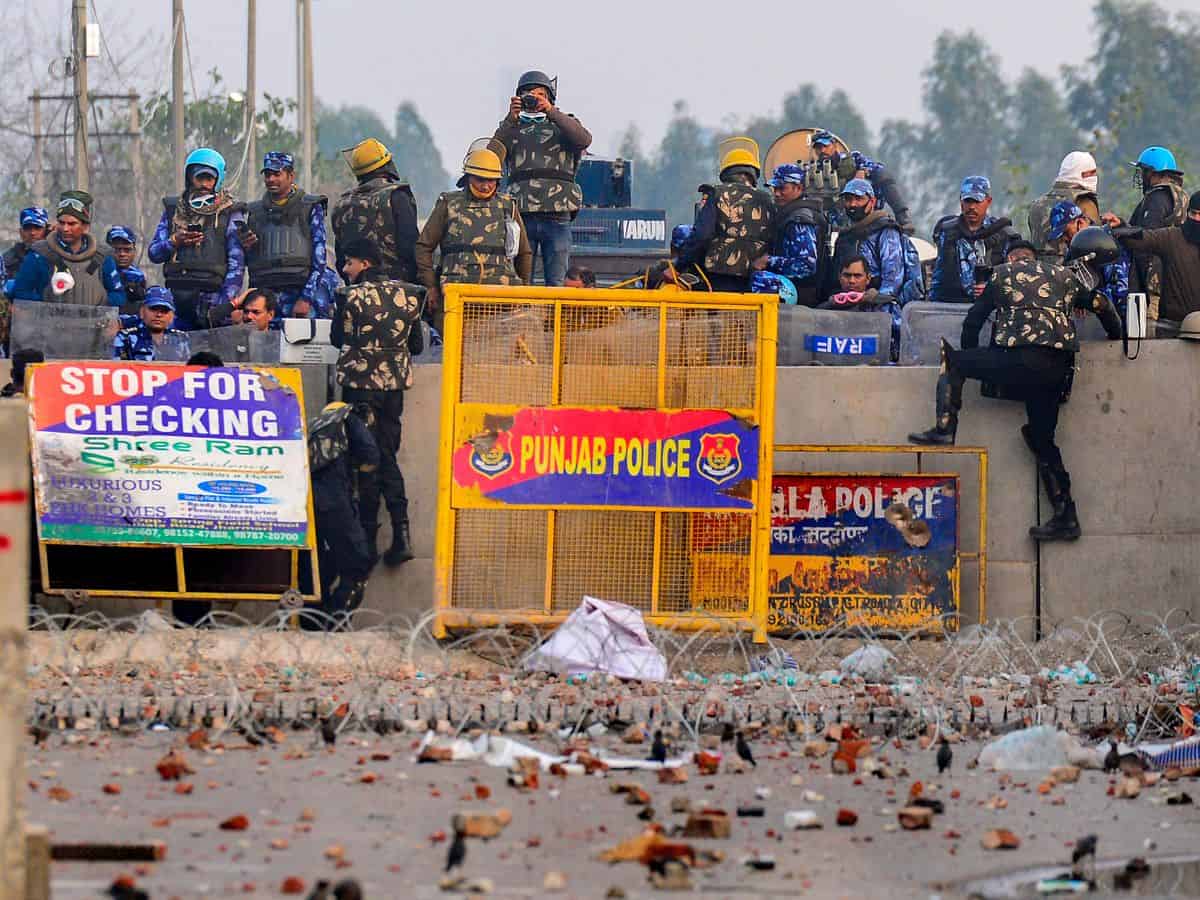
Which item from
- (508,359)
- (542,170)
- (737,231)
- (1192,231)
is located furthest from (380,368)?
(1192,231)

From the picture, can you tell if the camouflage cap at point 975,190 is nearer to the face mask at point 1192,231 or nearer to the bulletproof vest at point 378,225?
the face mask at point 1192,231

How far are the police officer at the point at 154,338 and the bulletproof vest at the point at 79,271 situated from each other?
1.58 metres

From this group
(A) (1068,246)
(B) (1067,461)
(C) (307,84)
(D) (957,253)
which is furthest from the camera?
(C) (307,84)

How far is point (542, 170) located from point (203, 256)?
2.63 m

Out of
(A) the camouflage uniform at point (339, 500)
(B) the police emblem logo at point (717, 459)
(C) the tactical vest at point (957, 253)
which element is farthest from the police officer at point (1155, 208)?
(A) the camouflage uniform at point (339, 500)

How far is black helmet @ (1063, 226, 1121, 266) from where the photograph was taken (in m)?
15.0

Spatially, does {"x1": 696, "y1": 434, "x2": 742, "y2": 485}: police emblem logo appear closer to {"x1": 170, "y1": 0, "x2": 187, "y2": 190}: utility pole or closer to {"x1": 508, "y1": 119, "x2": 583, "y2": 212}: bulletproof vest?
{"x1": 508, "y1": 119, "x2": 583, "y2": 212}: bulletproof vest

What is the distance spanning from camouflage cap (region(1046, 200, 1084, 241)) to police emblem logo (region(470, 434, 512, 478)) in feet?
16.1

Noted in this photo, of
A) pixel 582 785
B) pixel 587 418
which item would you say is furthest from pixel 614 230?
pixel 582 785

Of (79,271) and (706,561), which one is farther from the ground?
(79,271)

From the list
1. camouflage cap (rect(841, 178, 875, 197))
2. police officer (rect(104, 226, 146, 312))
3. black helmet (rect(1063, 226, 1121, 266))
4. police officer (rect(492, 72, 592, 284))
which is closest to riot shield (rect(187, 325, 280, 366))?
police officer (rect(104, 226, 146, 312))

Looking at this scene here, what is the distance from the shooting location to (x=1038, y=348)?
48.1 feet

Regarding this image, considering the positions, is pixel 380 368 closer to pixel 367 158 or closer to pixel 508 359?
pixel 508 359

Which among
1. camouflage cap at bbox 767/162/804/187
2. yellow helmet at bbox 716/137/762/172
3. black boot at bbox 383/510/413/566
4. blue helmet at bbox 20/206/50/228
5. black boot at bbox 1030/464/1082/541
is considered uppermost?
yellow helmet at bbox 716/137/762/172
